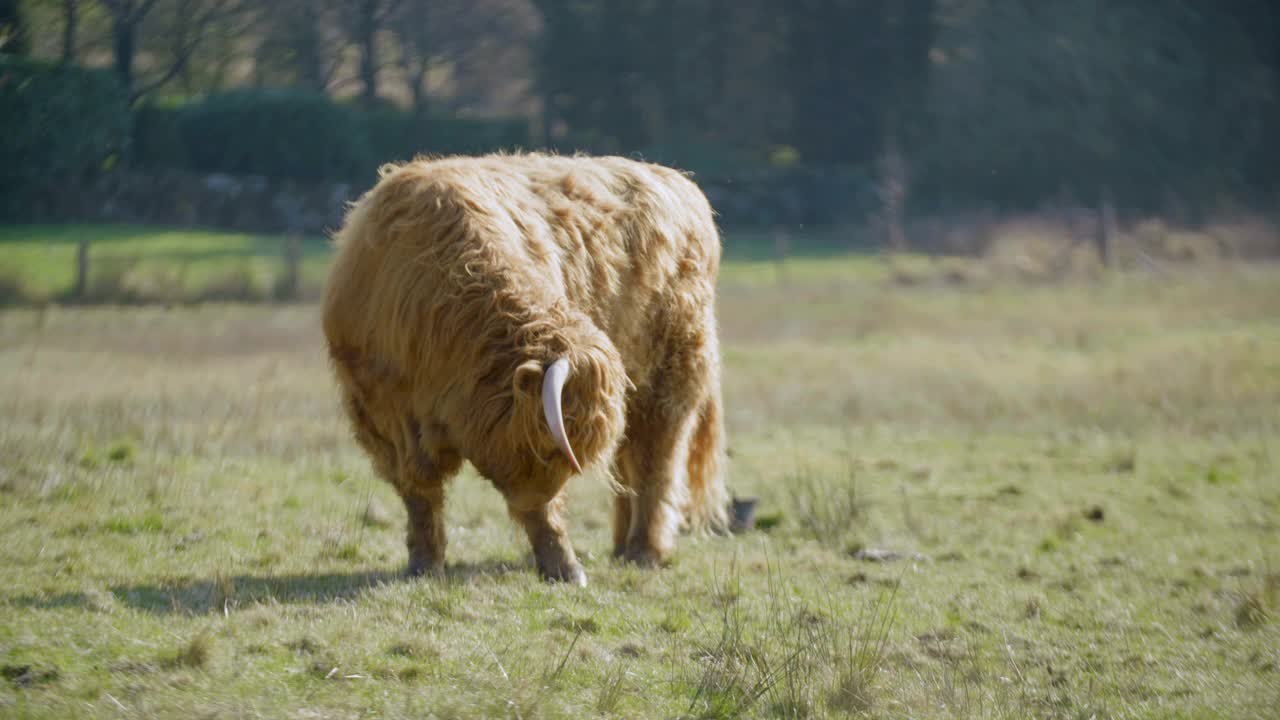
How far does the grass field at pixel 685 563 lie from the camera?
4.95 m

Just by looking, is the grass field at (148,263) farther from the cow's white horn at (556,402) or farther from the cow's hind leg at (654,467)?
the cow's white horn at (556,402)

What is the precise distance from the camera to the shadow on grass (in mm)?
5582

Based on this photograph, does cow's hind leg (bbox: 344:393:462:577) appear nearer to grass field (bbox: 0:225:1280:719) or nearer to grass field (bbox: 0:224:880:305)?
grass field (bbox: 0:225:1280:719)

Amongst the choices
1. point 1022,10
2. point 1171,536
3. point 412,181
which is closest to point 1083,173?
point 1022,10

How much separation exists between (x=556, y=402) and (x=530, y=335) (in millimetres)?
505

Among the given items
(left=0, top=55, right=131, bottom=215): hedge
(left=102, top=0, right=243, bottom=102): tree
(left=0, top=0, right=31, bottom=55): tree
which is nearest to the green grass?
(left=0, top=55, right=131, bottom=215): hedge

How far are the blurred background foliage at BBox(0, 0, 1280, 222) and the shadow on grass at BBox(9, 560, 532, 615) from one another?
307 inches

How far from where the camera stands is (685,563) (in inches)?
295

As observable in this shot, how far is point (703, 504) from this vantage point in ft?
27.4

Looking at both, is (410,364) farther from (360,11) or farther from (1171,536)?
(360,11)

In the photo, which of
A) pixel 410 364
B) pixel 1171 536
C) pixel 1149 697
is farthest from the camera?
pixel 1171 536

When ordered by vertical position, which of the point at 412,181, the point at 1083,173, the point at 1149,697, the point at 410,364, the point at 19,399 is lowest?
the point at 1083,173

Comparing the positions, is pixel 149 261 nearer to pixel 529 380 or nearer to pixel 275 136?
pixel 275 136

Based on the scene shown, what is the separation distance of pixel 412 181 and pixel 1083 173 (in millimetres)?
38446
